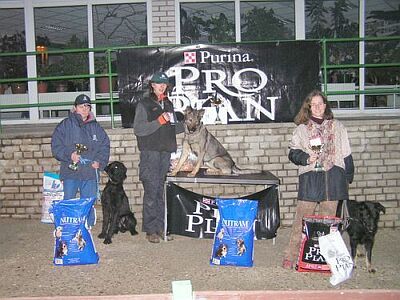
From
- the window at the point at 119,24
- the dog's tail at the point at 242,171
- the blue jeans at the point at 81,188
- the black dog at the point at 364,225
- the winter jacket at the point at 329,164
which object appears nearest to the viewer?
the winter jacket at the point at 329,164

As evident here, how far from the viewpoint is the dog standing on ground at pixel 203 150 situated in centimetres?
609

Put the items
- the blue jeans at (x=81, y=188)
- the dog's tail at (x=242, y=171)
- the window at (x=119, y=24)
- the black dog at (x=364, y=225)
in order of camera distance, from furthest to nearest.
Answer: the window at (x=119, y=24) → the dog's tail at (x=242, y=171) → the blue jeans at (x=81, y=188) → the black dog at (x=364, y=225)

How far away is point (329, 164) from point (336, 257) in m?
0.98

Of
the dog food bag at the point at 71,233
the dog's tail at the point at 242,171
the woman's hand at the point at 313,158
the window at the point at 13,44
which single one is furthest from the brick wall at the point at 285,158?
the window at the point at 13,44

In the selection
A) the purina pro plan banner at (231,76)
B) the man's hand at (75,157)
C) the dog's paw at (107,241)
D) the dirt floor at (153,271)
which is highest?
the purina pro plan banner at (231,76)

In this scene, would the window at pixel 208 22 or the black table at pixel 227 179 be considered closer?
the black table at pixel 227 179

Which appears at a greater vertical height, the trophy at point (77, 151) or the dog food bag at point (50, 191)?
the trophy at point (77, 151)

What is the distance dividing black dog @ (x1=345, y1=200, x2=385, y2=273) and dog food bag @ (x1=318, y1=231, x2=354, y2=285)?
0.49 m

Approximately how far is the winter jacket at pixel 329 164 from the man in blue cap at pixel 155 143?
→ 1.73 m

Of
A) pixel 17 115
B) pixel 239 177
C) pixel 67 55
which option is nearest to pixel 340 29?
pixel 239 177

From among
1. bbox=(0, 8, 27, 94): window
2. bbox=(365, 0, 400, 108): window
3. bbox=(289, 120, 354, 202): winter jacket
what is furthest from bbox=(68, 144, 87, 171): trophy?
bbox=(365, 0, 400, 108): window

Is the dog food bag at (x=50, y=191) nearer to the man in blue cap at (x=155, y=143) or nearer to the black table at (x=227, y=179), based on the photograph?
the man in blue cap at (x=155, y=143)

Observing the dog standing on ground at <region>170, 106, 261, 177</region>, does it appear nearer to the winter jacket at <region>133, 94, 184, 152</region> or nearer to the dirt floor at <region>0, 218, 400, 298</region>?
the winter jacket at <region>133, 94, 184, 152</region>

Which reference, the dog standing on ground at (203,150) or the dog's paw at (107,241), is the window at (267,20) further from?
the dog's paw at (107,241)
